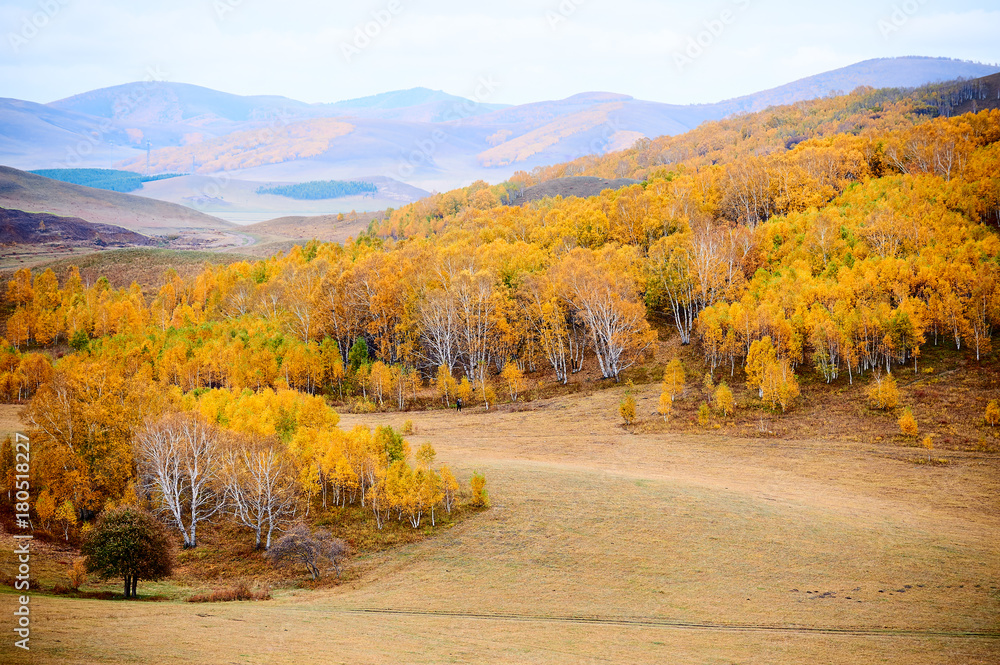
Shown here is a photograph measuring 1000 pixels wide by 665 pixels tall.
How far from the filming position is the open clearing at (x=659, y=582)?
2459cm

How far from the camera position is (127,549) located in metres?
31.7

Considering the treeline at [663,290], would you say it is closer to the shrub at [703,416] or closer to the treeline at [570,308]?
the treeline at [570,308]

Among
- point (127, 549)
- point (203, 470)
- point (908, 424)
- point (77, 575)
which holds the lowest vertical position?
point (77, 575)

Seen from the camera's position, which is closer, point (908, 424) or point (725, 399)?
point (908, 424)

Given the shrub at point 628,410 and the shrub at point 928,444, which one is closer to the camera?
the shrub at point 928,444

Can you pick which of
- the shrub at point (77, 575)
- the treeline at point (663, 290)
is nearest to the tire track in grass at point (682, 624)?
the shrub at point (77, 575)

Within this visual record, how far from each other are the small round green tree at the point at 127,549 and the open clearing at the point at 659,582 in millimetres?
2284

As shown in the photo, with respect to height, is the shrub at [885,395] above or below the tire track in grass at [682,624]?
above

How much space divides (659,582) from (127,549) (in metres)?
27.7

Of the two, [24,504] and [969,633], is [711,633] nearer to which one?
[969,633]

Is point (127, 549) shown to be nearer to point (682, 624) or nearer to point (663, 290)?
point (682, 624)

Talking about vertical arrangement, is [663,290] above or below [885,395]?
above

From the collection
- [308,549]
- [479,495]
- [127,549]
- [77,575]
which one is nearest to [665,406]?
[479,495]

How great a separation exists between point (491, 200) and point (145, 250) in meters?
107
